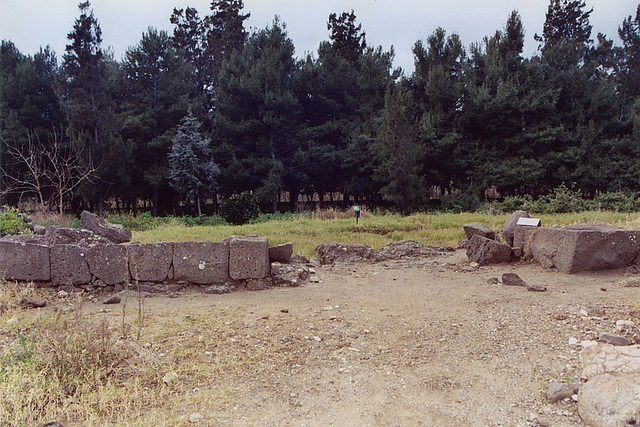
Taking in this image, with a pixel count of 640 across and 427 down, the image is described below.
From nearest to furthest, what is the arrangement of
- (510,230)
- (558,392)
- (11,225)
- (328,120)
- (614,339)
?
1. (558,392)
2. (614,339)
3. (510,230)
4. (11,225)
5. (328,120)

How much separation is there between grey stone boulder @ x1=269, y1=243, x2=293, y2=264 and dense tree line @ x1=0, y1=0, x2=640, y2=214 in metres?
14.5

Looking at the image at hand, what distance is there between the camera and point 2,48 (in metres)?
28.1

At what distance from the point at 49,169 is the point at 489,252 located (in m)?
23.2

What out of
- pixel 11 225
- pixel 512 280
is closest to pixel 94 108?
pixel 11 225

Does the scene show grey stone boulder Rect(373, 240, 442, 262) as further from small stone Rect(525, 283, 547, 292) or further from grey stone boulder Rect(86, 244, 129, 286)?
grey stone boulder Rect(86, 244, 129, 286)

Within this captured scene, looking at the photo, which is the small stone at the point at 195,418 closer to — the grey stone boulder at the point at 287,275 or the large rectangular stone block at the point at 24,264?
the grey stone boulder at the point at 287,275

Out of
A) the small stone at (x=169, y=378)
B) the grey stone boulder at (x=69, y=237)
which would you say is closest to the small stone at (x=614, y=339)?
the small stone at (x=169, y=378)

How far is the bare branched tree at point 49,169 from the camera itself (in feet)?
68.3

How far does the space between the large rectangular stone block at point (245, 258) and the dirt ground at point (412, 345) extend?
318 millimetres

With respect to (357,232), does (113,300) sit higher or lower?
lower

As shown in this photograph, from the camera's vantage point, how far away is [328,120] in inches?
1114

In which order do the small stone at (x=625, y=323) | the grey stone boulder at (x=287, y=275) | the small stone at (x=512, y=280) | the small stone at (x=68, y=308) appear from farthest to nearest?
the grey stone boulder at (x=287, y=275), the small stone at (x=512, y=280), the small stone at (x=68, y=308), the small stone at (x=625, y=323)

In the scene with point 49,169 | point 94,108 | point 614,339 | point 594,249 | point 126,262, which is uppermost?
point 94,108

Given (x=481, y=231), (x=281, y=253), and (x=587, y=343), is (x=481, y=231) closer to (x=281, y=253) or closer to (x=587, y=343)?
(x=281, y=253)
